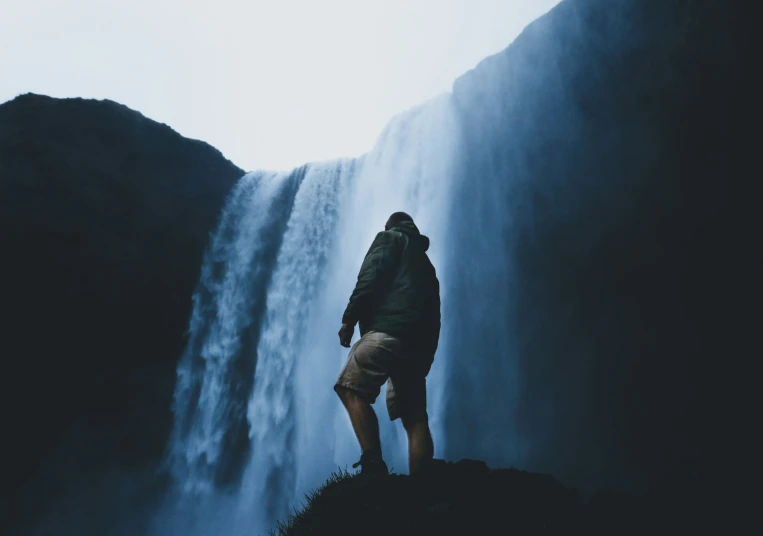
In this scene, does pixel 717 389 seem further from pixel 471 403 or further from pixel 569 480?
pixel 471 403

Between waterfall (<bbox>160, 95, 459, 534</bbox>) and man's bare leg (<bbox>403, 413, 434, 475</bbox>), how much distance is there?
7.63 metres

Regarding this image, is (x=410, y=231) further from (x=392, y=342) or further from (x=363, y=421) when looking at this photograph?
(x=363, y=421)

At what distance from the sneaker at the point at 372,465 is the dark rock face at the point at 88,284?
10356 millimetres

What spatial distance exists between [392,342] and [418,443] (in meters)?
0.66

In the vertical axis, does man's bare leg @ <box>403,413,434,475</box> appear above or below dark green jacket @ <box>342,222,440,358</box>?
below

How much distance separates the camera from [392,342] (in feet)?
9.09

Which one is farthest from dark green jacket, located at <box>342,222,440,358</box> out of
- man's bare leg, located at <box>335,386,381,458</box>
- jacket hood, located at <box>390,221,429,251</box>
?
man's bare leg, located at <box>335,386,381,458</box>

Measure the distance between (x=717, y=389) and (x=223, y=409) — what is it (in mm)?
10266

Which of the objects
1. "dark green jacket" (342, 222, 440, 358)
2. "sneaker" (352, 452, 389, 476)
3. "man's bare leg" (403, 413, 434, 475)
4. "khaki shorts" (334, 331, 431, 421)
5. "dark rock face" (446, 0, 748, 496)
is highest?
"dark rock face" (446, 0, 748, 496)

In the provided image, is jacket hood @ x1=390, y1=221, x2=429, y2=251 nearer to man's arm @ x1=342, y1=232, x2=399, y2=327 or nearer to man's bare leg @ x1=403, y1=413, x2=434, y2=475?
man's arm @ x1=342, y1=232, x2=399, y2=327

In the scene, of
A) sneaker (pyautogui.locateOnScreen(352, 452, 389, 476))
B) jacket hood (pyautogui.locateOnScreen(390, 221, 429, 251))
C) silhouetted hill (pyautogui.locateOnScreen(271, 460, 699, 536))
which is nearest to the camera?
silhouetted hill (pyautogui.locateOnScreen(271, 460, 699, 536))

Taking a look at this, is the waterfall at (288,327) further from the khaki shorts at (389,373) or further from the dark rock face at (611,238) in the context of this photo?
the khaki shorts at (389,373)

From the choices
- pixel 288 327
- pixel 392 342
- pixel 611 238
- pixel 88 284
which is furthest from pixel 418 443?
pixel 88 284

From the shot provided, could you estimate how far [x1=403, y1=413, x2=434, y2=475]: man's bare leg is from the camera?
9.09ft
